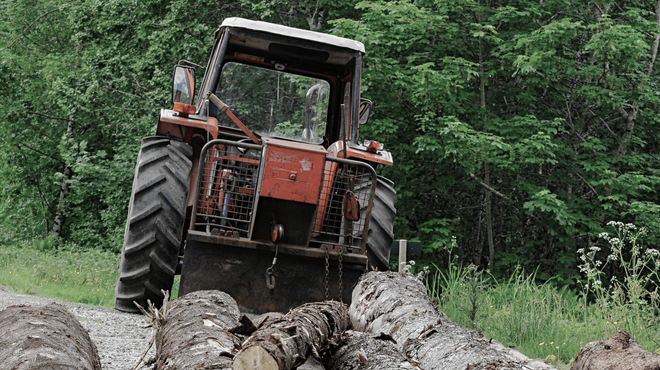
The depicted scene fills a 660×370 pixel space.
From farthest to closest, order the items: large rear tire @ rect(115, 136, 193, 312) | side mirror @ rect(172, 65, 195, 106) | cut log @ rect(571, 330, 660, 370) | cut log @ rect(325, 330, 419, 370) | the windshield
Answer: the windshield → side mirror @ rect(172, 65, 195, 106) → large rear tire @ rect(115, 136, 193, 312) → cut log @ rect(325, 330, 419, 370) → cut log @ rect(571, 330, 660, 370)

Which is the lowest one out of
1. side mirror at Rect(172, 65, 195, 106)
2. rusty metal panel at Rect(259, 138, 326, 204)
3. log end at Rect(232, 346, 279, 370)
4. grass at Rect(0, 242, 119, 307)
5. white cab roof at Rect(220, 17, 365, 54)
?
grass at Rect(0, 242, 119, 307)

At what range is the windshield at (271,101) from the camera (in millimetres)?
5754

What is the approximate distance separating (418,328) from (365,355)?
2.25 ft

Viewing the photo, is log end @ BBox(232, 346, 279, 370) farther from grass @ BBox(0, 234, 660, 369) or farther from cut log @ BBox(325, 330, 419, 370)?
grass @ BBox(0, 234, 660, 369)

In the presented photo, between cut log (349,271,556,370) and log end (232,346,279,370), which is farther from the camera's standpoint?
cut log (349,271,556,370)

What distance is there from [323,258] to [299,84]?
1957 mm

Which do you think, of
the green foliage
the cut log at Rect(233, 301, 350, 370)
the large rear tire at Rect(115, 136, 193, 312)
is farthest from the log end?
the green foliage

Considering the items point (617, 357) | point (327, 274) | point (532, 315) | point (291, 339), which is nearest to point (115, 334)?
point (327, 274)

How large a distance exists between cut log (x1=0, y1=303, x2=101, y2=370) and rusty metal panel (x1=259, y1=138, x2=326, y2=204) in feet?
5.83

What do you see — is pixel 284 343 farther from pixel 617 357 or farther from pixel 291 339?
pixel 617 357

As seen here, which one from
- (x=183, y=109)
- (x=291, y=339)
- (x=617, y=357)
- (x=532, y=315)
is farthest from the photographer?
(x=183, y=109)

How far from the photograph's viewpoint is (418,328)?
3.46 m

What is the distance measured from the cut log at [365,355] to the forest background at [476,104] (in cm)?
A: 638

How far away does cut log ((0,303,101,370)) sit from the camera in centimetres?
219
